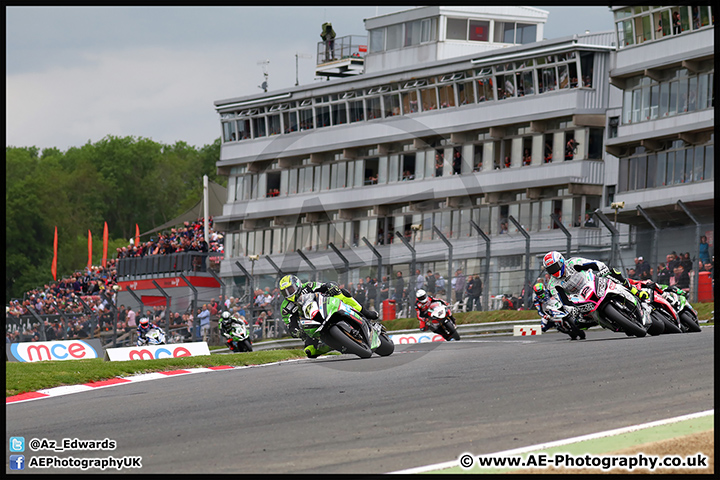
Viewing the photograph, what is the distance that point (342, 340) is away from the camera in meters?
15.7

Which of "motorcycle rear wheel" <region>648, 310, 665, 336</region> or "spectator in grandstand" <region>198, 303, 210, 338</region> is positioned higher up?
"motorcycle rear wheel" <region>648, 310, 665, 336</region>

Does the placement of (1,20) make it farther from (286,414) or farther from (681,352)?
(681,352)

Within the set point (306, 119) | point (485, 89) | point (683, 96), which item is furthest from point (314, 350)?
point (306, 119)

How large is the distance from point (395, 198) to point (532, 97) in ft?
29.2

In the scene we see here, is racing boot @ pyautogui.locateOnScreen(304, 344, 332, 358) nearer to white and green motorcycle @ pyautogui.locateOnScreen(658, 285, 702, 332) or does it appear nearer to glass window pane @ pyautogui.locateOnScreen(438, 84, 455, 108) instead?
white and green motorcycle @ pyautogui.locateOnScreen(658, 285, 702, 332)

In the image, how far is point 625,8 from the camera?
134 feet

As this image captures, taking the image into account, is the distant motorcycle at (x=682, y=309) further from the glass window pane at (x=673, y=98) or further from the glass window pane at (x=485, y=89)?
the glass window pane at (x=485, y=89)

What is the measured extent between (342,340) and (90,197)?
104 meters

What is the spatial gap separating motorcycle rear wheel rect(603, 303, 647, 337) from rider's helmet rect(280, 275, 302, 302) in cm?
504

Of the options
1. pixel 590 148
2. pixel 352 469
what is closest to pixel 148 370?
pixel 352 469

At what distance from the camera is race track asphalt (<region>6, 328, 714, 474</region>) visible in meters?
8.86

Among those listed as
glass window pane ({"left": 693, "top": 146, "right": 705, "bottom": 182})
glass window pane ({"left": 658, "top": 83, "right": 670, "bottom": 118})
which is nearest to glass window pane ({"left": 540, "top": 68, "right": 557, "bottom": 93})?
glass window pane ({"left": 658, "top": 83, "right": 670, "bottom": 118})

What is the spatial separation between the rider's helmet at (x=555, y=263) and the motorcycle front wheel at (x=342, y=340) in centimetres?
345

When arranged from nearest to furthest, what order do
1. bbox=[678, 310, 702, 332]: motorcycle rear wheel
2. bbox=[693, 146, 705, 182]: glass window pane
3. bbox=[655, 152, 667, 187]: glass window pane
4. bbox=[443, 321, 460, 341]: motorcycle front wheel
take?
bbox=[678, 310, 702, 332]: motorcycle rear wheel → bbox=[443, 321, 460, 341]: motorcycle front wheel → bbox=[693, 146, 705, 182]: glass window pane → bbox=[655, 152, 667, 187]: glass window pane
